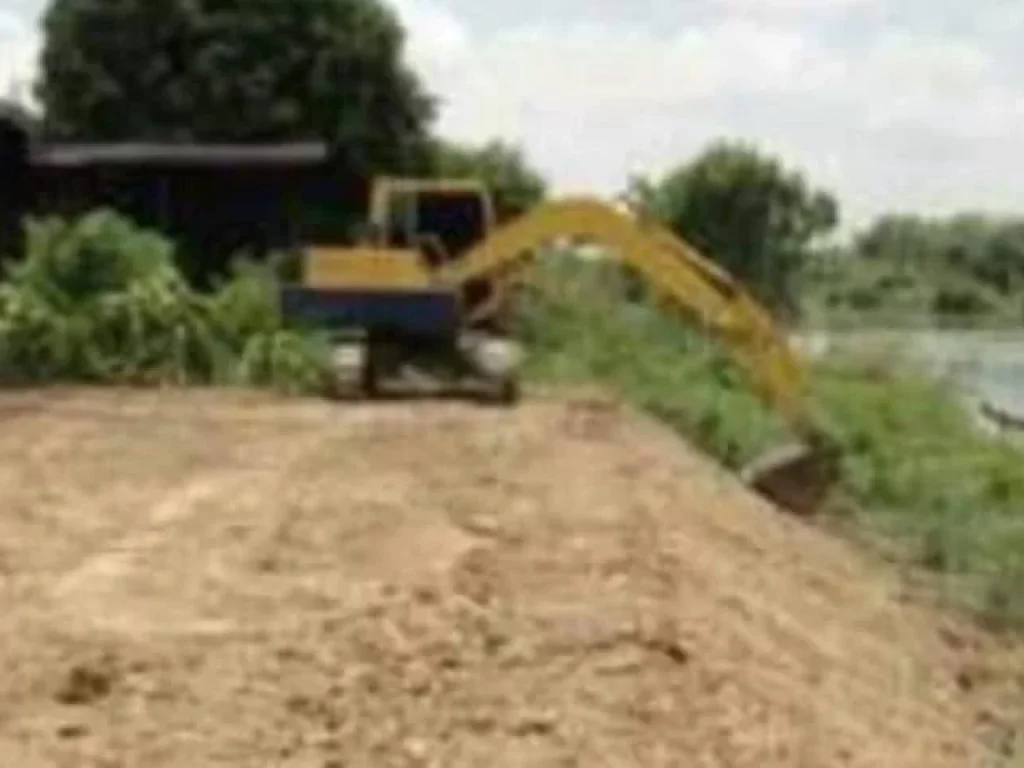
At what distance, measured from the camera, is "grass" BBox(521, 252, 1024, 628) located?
1981 centimetres

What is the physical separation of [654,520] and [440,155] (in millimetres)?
35097

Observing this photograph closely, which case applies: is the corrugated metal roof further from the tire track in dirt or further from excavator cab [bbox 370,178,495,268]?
the tire track in dirt

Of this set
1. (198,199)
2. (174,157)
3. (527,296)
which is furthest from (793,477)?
(198,199)

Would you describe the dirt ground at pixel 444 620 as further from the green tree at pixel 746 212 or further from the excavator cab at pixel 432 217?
the green tree at pixel 746 212

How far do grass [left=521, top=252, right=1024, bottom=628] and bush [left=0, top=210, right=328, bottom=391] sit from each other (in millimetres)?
2600

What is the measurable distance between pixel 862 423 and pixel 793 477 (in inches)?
209

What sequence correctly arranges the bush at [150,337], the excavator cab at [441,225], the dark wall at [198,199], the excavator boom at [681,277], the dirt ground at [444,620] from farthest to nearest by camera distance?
1. the dark wall at [198,199]
2. the excavator cab at [441,225]
3. the bush at [150,337]
4. the excavator boom at [681,277]
5. the dirt ground at [444,620]

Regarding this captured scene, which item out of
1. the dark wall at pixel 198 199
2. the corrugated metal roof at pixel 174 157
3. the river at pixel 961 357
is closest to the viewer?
the river at pixel 961 357

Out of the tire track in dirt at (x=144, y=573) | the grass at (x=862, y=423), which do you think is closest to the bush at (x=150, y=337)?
the grass at (x=862, y=423)

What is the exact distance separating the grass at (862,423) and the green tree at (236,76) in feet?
50.9

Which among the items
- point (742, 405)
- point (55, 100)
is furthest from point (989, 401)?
point (55, 100)

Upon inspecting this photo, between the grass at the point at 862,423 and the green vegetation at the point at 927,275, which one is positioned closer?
the grass at the point at 862,423

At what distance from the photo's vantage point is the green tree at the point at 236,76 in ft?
156

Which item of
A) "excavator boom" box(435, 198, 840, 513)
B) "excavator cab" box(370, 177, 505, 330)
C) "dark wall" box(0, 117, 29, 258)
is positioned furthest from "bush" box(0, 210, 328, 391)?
"dark wall" box(0, 117, 29, 258)
